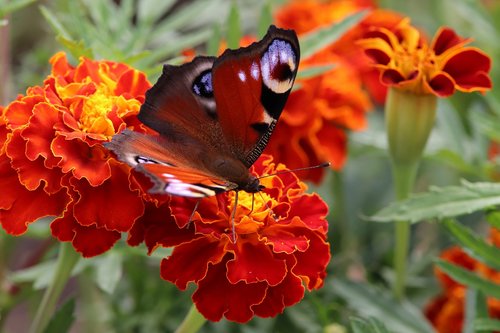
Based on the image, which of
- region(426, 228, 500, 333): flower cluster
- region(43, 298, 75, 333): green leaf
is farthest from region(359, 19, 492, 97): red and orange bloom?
region(43, 298, 75, 333): green leaf

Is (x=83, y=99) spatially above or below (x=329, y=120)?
above

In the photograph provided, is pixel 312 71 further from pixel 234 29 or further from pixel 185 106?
pixel 185 106

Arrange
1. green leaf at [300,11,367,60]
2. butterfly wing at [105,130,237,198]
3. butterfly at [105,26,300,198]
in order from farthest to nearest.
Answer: green leaf at [300,11,367,60] < butterfly at [105,26,300,198] < butterfly wing at [105,130,237,198]

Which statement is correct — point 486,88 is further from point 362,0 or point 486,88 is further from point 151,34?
point 362,0

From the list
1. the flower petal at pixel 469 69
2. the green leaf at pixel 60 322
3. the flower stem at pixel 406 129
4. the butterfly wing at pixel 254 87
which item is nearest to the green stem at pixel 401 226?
the flower stem at pixel 406 129

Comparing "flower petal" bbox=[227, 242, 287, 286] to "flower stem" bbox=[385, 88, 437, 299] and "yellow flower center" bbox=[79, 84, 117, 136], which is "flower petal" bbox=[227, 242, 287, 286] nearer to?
"yellow flower center" bbox=[79, 84, 117, 136]

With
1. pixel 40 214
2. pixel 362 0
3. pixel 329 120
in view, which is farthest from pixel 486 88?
pixel 362 0

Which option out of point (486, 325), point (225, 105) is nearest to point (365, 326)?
point (486, 325)
